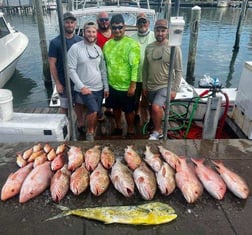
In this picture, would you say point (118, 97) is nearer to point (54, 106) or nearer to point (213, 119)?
point (213, 119)

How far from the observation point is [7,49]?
10.3 m

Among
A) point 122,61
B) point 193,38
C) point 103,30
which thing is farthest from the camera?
point 193,38

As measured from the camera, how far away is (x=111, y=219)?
221 cm

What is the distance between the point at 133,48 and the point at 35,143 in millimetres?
1902

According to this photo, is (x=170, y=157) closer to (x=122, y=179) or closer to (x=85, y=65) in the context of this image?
(x=122, y=179)

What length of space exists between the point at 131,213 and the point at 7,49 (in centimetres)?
1004

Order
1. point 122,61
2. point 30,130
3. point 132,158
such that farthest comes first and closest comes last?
point 122,61 < point 30,130 < point 132,158

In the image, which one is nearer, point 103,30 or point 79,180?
point 79,180

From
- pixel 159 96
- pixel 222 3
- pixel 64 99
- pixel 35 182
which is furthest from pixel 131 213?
pixel 222 3

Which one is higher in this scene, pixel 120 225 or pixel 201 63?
pixel 120 225

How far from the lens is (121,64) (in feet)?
12.2

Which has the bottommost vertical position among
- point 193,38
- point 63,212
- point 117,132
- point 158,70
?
point 117,132

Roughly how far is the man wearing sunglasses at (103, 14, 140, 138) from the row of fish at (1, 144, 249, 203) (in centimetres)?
110

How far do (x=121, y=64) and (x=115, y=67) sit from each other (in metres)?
0.11
